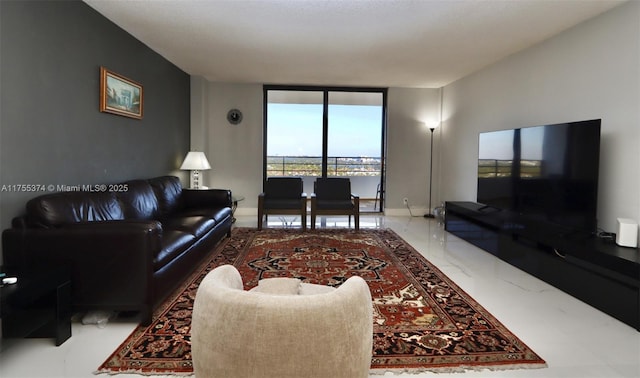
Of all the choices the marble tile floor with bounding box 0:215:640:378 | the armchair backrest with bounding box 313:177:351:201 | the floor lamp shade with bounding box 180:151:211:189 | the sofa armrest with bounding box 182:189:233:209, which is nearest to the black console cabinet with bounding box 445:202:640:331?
the marble tile floor with bounding box 0:215:640:378

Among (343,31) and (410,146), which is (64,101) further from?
(410,146)

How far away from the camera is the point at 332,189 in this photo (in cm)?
575

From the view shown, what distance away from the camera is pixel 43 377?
1.72 m

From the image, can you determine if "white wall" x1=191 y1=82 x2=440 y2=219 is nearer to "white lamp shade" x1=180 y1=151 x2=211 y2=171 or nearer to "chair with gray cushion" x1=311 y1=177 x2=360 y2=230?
"white lamp shade" x1=180 y1=151 x2=211 y2=171

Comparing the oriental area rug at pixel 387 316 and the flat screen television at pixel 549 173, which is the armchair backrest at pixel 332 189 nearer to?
the oriental area rug at pixel 387 316

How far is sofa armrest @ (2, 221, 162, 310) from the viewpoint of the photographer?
7.06 ft

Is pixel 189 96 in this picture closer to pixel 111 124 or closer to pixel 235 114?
pixel 235 114

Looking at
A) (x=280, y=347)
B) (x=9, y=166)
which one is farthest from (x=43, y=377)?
(x=280, y=347)

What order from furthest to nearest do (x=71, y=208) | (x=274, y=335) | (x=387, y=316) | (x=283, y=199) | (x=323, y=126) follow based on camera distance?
(x=323, y=126), (x=283, y=199), (x=71, y=208), (x=387, y=316), (x=274, y=335)

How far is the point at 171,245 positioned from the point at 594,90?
12.6 ft

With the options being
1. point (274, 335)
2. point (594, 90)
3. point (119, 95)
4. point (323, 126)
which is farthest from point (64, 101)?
point (594, 90)

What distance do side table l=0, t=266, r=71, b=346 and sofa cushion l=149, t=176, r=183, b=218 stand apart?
6.08 ft

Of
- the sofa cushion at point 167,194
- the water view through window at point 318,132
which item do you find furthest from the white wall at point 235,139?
the sofa cushion at point 167,194

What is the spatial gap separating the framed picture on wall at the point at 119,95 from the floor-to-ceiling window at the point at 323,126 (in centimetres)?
277
